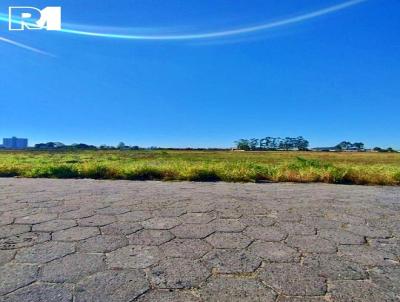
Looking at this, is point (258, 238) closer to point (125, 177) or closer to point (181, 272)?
point (181, 272)

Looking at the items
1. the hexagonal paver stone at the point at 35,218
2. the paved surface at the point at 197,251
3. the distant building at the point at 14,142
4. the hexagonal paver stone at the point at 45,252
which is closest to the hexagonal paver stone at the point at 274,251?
the paved surface at the point at 197,251

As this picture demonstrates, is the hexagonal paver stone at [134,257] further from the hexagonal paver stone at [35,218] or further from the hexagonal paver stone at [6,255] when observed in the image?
the hexagonal paver stone at [35,218]

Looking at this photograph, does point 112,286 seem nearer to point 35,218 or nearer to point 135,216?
point 135,216

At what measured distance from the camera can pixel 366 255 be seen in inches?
75.9

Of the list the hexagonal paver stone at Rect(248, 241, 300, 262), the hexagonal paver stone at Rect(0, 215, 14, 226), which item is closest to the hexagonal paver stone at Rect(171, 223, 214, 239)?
the hexagonal paver stone at Rect(248, 241, 300, 262)

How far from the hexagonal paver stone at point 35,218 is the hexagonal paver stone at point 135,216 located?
1.89ft

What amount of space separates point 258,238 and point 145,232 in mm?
809

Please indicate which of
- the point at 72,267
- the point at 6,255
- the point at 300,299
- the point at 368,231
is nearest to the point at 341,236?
the point at 368,231

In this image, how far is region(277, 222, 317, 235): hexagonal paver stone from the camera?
2.38m

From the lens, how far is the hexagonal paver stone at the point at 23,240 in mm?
2000

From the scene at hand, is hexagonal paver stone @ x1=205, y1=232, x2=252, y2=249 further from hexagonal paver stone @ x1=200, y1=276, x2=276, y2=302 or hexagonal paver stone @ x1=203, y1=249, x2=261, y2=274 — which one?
hexagonal paver stone @ x1=200, y1=276, x2=276, y2=302

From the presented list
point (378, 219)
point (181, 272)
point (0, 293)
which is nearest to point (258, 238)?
point (181, 272)

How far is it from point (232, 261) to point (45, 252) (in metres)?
1.10

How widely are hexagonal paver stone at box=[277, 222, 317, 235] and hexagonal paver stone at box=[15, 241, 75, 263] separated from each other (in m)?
1.52
